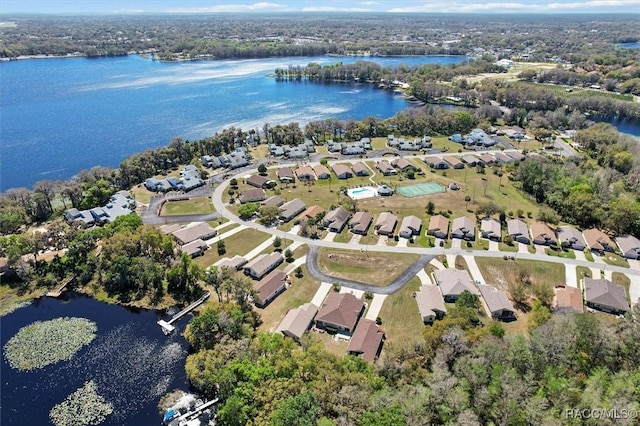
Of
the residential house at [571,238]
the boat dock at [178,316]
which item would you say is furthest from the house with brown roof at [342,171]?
the boat dock at [178,316]

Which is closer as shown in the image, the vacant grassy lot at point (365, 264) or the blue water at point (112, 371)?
the blue water at point (112, 371)

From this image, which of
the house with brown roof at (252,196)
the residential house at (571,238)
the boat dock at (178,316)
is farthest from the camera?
the house with brown roof at (252,196)

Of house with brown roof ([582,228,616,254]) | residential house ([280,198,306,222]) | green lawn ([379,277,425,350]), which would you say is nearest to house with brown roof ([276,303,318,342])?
green lawn ([379,277,425,350])

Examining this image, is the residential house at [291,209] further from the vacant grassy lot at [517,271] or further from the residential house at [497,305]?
the residential house at [497,305]

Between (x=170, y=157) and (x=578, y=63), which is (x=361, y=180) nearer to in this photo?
(x=170, y=157)

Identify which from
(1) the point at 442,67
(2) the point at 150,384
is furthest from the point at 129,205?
(1) the point at 442,67

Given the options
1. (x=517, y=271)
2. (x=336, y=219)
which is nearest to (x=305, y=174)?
(x=336, y=219)
